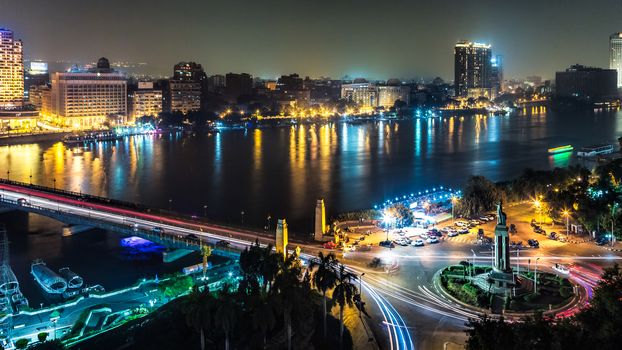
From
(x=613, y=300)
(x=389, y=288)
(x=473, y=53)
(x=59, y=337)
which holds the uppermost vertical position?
(x=473, y=53)

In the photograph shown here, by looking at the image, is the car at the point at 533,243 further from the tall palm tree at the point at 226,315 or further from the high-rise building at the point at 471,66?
the high-rise building at the point at 471,66

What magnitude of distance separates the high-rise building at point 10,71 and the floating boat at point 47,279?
122 feet

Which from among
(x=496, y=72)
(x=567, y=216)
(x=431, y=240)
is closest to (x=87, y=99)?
(x=431, y=240)

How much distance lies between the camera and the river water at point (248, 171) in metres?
13.7

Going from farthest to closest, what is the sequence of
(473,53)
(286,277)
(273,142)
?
(473,53) → (273,142) → (286,277)

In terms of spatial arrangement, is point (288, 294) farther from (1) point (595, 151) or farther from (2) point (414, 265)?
(1) point (595, 151)

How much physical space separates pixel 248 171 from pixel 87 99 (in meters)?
25.0

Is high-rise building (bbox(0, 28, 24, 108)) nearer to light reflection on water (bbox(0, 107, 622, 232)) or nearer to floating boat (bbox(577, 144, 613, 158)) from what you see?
light reflection on water (bbox(0, 107, 622, 232))

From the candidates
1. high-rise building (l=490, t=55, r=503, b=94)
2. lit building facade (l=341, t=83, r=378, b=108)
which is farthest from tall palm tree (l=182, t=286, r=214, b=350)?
high-rise building (l=490, t=55, r=503, b=94)

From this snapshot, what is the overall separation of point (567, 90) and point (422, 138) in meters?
58.5

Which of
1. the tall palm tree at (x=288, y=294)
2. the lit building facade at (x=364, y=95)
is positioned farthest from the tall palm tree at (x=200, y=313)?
the lit building facade at (x=364, y=95)

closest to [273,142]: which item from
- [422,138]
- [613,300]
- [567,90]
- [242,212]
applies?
[422,138]

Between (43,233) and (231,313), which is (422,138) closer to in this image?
(43,233)

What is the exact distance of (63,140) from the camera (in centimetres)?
3603
